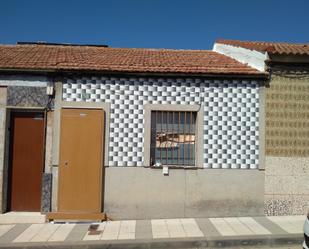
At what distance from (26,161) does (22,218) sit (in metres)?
1.25

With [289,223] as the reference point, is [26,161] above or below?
above

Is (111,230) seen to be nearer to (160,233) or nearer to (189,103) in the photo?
(160,233)

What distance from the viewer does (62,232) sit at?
7254 millimetres

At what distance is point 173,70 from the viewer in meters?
8.26

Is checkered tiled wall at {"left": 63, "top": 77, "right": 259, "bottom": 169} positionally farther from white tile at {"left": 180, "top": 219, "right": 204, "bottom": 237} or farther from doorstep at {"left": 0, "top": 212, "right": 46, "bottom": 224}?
doorstep at {"left": 0, "top": 212, "right": 46, "bottom": 224}

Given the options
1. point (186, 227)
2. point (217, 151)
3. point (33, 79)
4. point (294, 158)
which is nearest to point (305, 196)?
point (294, 158)

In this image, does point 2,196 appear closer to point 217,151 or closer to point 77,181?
point 77,181

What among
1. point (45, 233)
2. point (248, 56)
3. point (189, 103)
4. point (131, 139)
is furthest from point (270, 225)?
point (45, 233)

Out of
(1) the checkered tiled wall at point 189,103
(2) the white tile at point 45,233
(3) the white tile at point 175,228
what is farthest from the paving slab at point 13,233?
(3) the white tile at point 175,228

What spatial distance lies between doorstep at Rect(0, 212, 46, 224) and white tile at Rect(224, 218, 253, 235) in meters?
3.91

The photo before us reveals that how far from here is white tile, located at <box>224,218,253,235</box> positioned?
23.2 ft

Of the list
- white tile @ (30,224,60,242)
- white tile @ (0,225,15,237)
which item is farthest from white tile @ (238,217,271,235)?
white tile @ (0,225,15,237)

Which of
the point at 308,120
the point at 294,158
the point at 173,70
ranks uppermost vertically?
the point at 173,70

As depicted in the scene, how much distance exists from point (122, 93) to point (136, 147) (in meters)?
1.23
